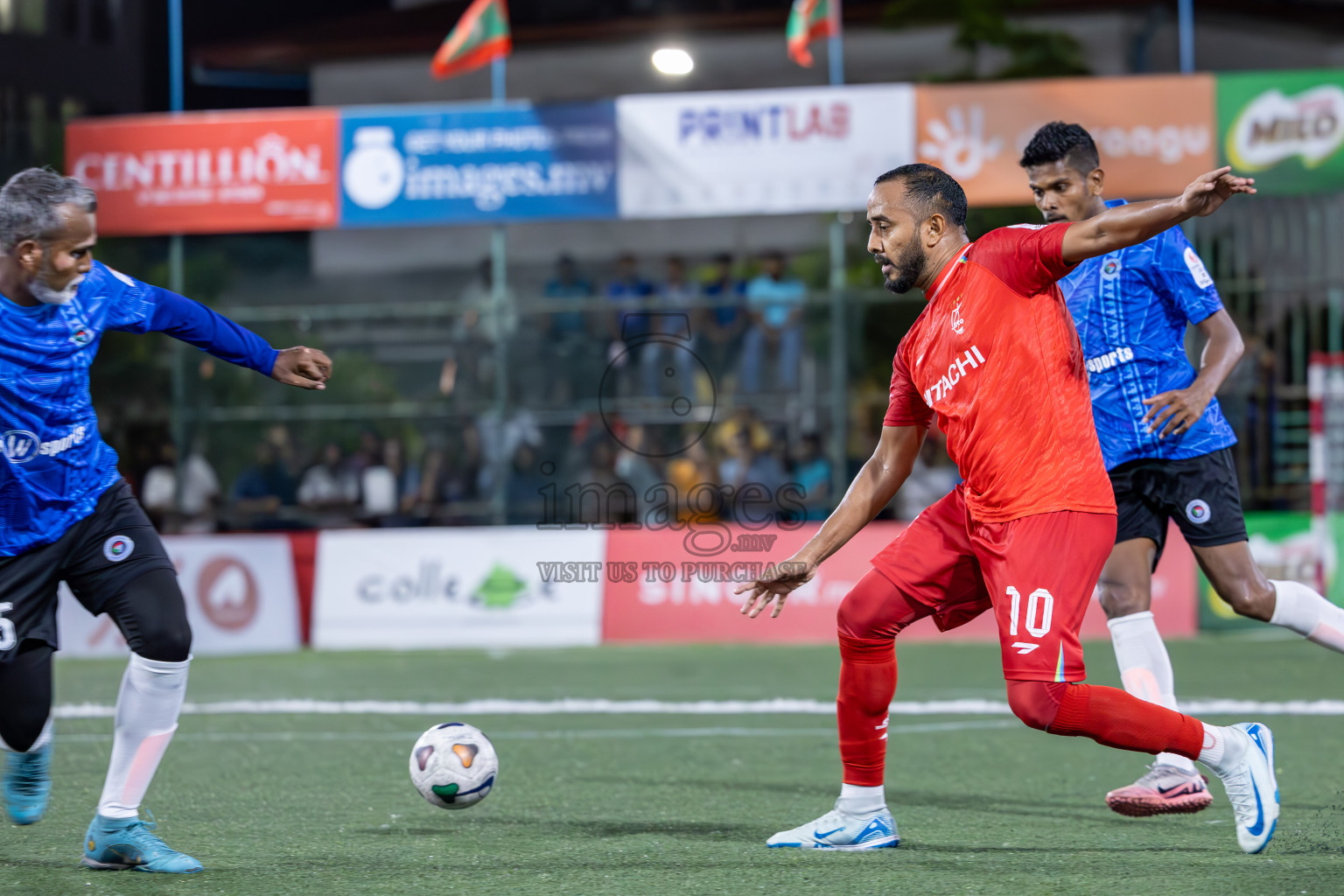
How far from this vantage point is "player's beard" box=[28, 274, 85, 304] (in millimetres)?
4566

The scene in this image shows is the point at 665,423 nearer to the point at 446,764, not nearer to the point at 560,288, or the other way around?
the point at 560,288

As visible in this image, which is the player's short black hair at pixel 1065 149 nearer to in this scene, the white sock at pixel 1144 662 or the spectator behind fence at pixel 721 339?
the white sock at pixel 1144 662

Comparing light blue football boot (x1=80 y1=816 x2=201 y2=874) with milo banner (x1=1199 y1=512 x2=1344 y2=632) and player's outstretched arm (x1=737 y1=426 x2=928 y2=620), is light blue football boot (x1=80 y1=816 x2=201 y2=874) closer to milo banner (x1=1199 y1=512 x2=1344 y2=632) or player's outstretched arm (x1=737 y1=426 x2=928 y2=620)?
player's outstretched arm (x1=737 y1=426 x2=928 y2=620)

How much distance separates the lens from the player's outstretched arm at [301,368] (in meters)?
4.91

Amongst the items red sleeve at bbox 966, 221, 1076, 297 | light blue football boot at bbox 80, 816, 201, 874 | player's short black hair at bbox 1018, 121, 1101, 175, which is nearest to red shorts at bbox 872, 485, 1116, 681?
red sleeve at bbox 966, 221, 1076, 297

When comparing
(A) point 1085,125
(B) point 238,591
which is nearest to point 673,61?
(A) point 1085,125

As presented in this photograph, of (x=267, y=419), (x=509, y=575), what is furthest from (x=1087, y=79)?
(x=267, y=419)

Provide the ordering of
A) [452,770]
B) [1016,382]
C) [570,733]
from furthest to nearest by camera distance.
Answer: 1. [570,733]
2. [452,770]
3. [1016,382]

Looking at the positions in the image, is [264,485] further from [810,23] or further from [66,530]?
[66,530]

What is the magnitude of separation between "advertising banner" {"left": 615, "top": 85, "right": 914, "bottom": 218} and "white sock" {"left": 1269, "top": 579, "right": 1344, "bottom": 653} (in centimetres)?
930

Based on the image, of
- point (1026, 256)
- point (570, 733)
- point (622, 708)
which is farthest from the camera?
point (622, 708)

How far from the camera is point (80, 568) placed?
4.74 meters

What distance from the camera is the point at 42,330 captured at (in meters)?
4.61

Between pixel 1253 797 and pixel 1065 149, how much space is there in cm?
230
